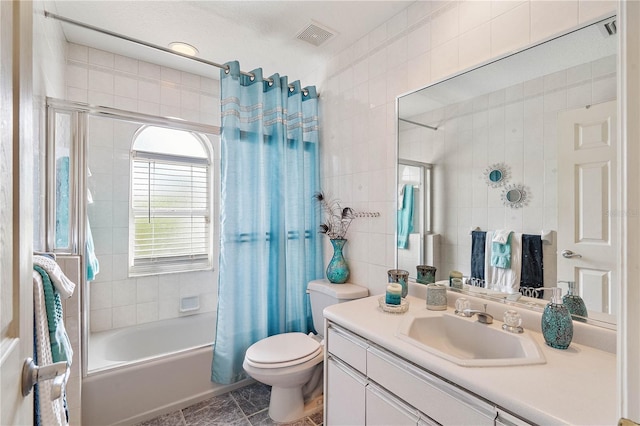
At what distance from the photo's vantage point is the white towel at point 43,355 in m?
0.74

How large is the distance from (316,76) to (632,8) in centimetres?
225

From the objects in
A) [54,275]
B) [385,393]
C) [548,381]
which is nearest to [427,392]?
[385,393]

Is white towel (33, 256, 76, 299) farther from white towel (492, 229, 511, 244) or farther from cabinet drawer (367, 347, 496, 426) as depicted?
white towel (492, 229, 511, 244)

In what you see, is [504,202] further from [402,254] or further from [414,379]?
[414,379]

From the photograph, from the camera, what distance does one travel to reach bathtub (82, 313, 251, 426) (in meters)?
1.66

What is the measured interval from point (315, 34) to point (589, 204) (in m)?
1.76

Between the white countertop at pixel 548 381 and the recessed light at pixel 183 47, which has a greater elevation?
the recessed light at pixel 183 47

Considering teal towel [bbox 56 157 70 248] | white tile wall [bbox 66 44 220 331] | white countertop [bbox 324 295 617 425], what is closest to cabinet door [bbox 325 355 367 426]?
white countertop [bbox 324 295 617 425]

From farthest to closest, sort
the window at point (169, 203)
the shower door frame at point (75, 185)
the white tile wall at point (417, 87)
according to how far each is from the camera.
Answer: the window at point (169, 203)
the shower door frame at point (75, 185)
the white tile wall at point (417, 87)

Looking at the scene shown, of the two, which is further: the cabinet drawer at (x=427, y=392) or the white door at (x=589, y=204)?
the white door at (x=589, y=204)

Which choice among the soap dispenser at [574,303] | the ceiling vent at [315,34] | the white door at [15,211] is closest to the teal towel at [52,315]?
the white door at [15,211]

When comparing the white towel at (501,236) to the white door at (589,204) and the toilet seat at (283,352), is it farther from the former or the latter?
the toilet seat at (283,352)

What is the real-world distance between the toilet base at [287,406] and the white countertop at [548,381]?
36.8 inches

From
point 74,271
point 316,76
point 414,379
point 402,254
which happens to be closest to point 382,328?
point 414,379
